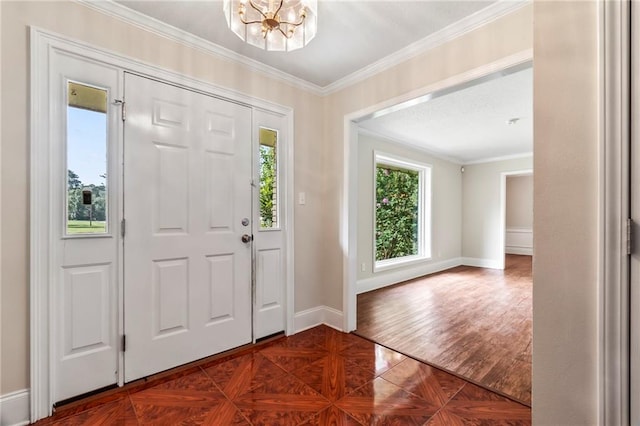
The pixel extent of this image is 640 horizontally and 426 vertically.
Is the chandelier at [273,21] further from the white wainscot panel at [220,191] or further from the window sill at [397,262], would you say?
the window sill at [397,262]

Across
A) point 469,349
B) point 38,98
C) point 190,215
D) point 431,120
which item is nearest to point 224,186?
point 190,215

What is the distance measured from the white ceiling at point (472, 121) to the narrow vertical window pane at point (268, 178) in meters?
1.41

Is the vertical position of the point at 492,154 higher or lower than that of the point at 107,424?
higher

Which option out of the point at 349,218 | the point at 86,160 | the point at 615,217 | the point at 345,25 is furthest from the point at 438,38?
the point at 86,160

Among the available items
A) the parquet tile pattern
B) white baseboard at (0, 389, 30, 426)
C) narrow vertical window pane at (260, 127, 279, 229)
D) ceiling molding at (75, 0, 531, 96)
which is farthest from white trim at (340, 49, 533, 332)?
white baseboard at (0, 389, 30, 426)

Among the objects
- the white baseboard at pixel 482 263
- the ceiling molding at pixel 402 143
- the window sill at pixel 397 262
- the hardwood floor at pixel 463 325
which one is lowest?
the hardwood floor at pixel 463 325

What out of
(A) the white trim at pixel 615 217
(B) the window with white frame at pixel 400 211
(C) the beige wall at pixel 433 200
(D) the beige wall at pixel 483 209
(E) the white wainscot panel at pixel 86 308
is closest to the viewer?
(A) the white trim at pixel 615 217

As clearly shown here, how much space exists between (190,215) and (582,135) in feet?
7.27

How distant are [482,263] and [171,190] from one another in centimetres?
638

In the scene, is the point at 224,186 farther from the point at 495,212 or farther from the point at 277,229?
the point at 495,212

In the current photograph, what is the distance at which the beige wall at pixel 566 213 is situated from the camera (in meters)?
0.81

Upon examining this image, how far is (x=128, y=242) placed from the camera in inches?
74.0

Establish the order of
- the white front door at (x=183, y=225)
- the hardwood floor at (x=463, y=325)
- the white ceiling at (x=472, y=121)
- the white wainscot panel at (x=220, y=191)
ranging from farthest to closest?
the white ceiling at (x=472, y=121)
the white wainscot panel at (x=220, y=191)
the hardwood floor at (x=463, y=325)
the white front door at (x=183, y=225)

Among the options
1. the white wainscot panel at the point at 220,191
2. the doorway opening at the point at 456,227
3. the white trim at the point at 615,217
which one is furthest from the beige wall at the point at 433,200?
the white trim at the point at 615,217
